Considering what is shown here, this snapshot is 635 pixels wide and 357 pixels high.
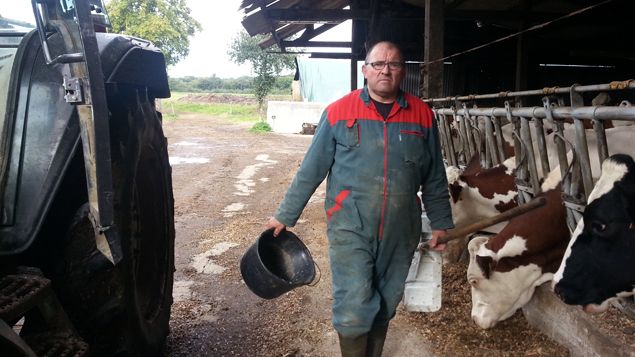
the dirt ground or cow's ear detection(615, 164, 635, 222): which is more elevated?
cow's ear detection(615, 164, 635, 222)

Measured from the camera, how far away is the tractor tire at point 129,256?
78.6 inches

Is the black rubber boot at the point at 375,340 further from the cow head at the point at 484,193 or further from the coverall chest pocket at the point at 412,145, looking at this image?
the cow head at the point at 484,193

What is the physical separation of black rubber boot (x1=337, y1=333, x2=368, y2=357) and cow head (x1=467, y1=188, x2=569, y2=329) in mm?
1046

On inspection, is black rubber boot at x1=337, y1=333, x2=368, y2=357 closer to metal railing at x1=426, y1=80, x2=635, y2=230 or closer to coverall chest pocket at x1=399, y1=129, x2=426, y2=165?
coverall chest pocket at x1=399, y1=129, x2=426, y2=165

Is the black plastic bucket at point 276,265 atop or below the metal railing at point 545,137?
below

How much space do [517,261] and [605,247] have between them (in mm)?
939

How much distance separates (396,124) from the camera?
2551 mm

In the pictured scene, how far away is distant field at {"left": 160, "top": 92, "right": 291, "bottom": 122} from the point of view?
3086 centimetres

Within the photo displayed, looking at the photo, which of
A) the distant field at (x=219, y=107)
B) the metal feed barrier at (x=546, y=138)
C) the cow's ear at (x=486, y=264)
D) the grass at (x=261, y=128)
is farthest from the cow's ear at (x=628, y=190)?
the distant field at (x=219, y=107)

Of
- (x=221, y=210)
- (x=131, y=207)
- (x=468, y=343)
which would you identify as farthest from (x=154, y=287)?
(x=221, y=210)

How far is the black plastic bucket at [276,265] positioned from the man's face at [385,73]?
0.88 m

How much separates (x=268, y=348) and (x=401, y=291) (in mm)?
984

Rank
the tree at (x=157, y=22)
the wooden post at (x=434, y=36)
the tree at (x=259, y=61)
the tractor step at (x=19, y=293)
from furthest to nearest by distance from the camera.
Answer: the tree at (x=259, y=61) < the tree at (x=157, y=22) < the wooden post at (x=434, y=36) < the tractor step at (x=19, y=293)

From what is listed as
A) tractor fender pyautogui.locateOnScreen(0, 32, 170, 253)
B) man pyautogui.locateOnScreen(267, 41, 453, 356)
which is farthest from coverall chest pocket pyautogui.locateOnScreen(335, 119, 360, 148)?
tractor fender pyautogui.locateOnScreen(0, 32, 170, 253)
